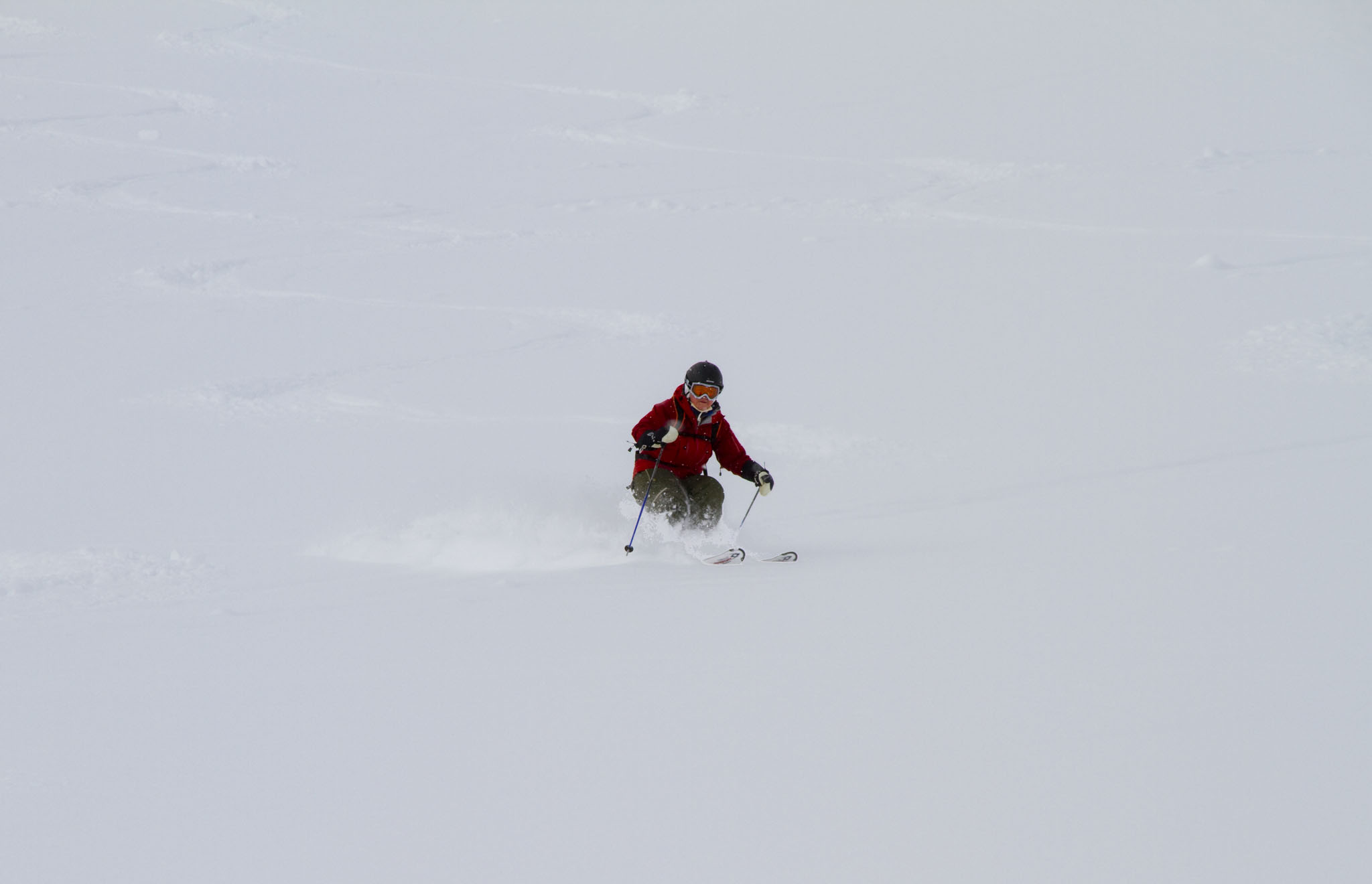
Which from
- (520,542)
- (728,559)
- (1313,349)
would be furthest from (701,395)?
(1313,349)

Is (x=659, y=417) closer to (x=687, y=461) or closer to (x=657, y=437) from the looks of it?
(x=657, y=437)

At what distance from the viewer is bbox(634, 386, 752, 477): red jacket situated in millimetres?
6430

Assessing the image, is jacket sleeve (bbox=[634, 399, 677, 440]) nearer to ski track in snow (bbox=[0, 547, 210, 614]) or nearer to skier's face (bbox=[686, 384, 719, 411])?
skier's face (bbox=[686, 384, 719, 411])

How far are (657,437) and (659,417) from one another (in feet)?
0.71

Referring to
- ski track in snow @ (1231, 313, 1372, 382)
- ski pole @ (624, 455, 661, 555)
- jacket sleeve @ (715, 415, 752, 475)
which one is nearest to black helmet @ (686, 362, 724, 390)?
jacket sleeve @ (715, 415, 752, 475)

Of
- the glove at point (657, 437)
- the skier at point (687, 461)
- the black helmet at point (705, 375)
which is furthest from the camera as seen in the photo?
the skier at point (687, 461)

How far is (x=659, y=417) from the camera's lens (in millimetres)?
6434

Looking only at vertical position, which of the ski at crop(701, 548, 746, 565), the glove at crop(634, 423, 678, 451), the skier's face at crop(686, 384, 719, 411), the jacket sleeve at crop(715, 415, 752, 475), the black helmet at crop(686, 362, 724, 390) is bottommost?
the ski at crop(701, 548, 746, 565)

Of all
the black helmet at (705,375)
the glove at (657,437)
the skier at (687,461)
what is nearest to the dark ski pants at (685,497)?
the skier at (687,461)

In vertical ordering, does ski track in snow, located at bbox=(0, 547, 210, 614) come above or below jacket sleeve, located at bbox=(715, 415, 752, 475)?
below

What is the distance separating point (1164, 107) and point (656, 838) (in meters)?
18.9

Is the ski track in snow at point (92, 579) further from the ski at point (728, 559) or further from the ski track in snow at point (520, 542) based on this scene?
the ski at point (728, 559)

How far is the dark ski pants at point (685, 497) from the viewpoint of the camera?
6.55 meters

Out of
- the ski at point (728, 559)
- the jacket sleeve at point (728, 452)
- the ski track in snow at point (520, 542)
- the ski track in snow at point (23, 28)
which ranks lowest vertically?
the ski at point (728, 559)
